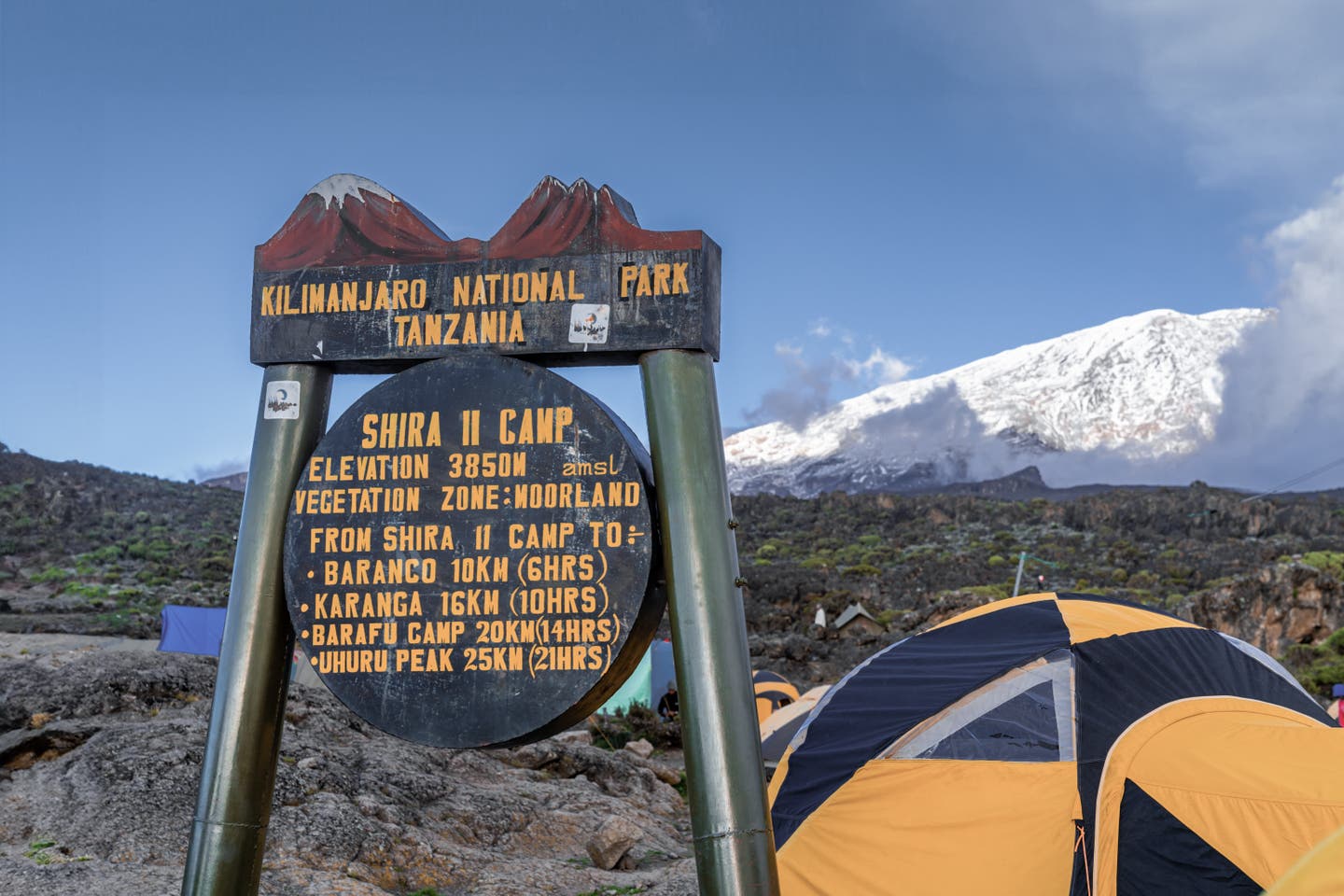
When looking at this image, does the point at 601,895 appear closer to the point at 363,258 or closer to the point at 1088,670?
the point at 1088,670

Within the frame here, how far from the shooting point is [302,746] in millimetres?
7906

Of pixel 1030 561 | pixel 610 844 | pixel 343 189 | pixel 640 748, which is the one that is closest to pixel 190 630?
pixel 640 748

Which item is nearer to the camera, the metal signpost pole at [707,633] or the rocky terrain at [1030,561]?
the metal signpost pole at [707,633]

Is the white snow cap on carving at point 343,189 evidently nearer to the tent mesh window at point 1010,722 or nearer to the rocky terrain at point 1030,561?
the tent mesh window at point 1010,722

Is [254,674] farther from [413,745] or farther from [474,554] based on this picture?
[413,745]

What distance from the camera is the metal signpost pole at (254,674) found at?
4.34m

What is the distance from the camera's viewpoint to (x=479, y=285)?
455 centimetres

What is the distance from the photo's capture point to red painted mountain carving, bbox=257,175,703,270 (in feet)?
14.7

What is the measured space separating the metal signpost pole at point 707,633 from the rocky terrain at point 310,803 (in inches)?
103

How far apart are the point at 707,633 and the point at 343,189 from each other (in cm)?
241

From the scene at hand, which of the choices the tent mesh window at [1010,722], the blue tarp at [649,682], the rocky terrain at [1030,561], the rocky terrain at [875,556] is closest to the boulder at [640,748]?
the blue tarp at [649,682]

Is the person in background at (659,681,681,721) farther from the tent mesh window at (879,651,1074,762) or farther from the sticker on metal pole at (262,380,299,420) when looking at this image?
the sticker on metal pole at (262,380,299,420)

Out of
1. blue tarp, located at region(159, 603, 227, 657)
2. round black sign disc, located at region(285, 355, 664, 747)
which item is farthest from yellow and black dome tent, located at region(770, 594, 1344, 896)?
blue tarp, located at region(159, 603, 227, 657)

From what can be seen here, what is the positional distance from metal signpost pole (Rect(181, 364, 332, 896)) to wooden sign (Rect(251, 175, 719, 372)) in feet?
0.85
